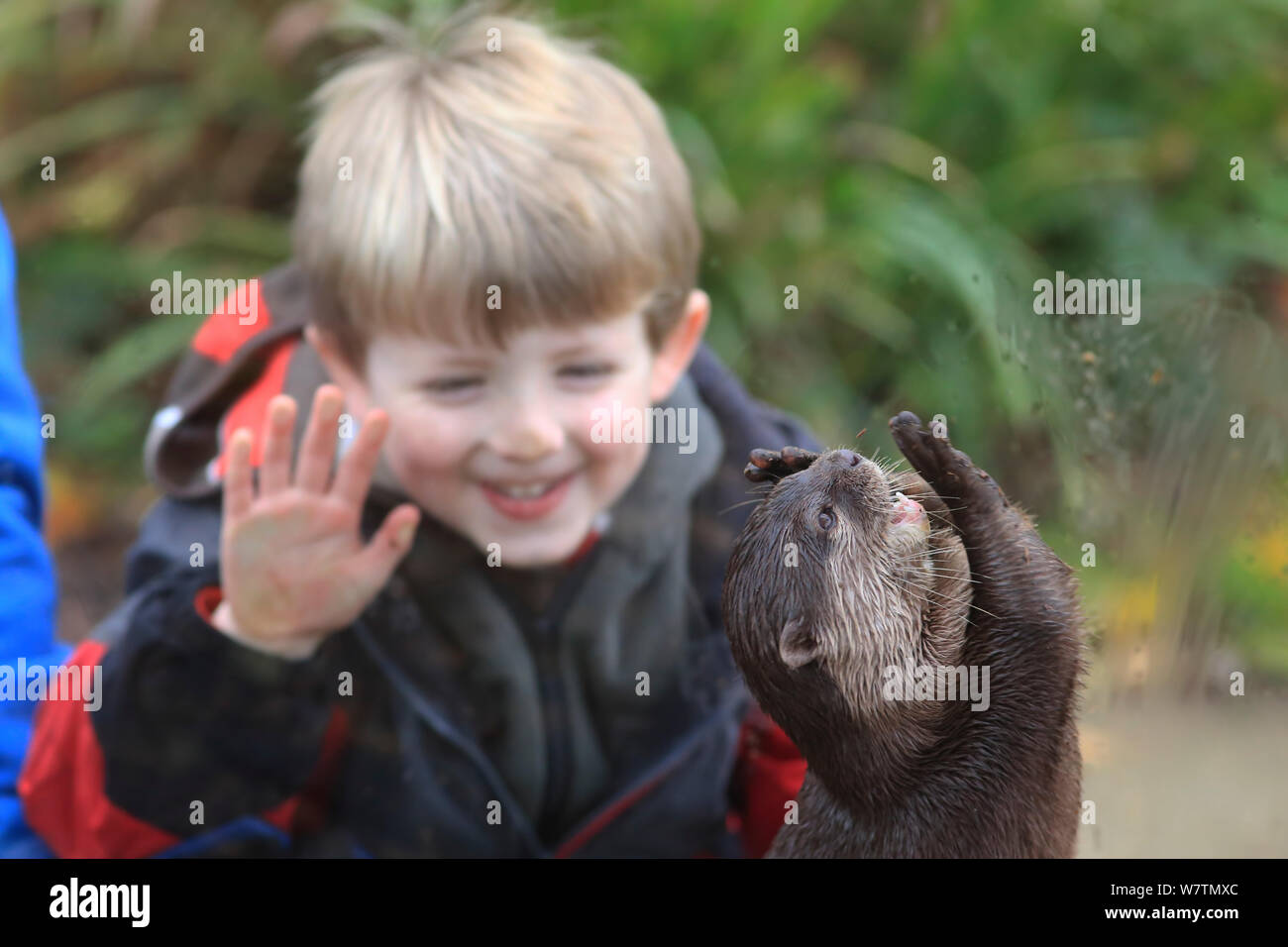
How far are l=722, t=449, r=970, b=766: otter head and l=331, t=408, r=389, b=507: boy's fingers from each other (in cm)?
49

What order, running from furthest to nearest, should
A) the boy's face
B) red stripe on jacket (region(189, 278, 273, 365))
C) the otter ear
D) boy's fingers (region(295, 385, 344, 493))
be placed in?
1. red stripe on jacket (region(189, 278, 273, 365))
2. the boy's face
3. boy's fingers (region(295, 385, 344, 493))
4. the otter ear

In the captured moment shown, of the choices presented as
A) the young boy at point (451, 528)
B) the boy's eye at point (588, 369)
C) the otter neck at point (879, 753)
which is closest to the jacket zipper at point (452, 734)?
the young boy at point (451, 528)

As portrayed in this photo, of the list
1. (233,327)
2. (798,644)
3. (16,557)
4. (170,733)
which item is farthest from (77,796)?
(798,644)

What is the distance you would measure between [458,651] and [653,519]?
0.89ft

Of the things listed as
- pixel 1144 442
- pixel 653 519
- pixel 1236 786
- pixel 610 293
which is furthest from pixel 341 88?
pixel 1236 786

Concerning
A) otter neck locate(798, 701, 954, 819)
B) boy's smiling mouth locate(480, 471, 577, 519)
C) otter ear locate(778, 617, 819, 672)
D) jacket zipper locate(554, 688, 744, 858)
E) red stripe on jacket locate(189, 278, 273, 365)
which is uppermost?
red stripe on jacket locate(189, 278, 273, 365)

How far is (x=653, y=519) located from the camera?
1320mm

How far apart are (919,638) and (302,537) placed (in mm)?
680

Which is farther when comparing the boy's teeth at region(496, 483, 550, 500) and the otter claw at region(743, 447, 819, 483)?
the boy's teeth at region(496, 483, 550, 500)

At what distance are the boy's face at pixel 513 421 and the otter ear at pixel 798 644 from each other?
20.5 inches

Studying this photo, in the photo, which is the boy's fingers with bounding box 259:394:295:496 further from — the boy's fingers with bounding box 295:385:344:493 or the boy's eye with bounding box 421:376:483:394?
the boy's eye with bounding box 421:376:483:394

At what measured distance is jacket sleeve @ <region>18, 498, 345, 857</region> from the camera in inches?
46.3

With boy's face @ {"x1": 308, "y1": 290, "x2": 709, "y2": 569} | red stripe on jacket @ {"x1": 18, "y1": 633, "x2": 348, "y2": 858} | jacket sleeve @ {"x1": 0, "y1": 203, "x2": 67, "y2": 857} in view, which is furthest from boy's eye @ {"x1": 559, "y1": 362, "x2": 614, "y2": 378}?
jacket sleeve @ {"x1": 0, "y1": 203, "x2": 67, "y2": 857}

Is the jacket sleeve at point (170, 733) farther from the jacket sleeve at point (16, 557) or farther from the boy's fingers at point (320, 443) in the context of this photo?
the boy's fingers at point (320, 443)
